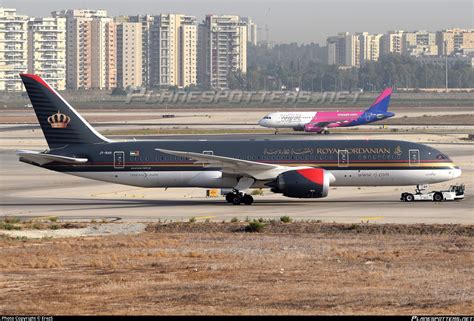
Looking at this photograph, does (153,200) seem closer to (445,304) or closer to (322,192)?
(322,192)

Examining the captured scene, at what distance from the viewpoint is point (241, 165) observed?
54469mm

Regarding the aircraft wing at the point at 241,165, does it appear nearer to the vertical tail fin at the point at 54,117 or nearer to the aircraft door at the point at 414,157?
the vertical tail fin at the point at 54,117

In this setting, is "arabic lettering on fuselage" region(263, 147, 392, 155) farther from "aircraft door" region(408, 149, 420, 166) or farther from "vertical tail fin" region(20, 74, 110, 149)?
"vertical tail fin" region(20, 74, 110, 149)

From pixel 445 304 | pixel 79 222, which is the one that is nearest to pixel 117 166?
pixel 79 222

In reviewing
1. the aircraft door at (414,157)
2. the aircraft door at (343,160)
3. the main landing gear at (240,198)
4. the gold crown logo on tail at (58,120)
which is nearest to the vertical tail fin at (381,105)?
the aircraft door at (414,157)

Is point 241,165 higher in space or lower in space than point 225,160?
lower

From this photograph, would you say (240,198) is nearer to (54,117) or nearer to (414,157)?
(414,157)

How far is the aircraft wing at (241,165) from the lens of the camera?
178 feet

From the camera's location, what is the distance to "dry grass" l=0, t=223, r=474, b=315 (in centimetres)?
2556

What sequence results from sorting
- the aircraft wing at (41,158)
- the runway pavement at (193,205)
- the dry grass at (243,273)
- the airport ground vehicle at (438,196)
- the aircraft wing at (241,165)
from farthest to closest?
1. the airport ground vehicle at (438,196)
2. the aircraft wing at (41,158)
3. the aircraft wing at (241,165)
4. the runway pavement at (193,205)
5. the dry grass at (243,273)

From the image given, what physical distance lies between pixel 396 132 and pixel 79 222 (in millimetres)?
79778

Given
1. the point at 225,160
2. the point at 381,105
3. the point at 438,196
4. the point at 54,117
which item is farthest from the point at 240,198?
the point at 381,105

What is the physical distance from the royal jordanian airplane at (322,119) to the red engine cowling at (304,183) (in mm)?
74248

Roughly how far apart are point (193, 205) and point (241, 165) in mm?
3488
